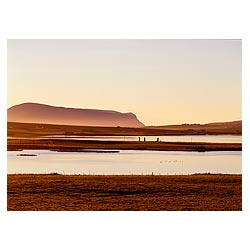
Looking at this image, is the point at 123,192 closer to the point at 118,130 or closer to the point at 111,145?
the point at 111,145

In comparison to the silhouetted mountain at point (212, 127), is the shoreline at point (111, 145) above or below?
below

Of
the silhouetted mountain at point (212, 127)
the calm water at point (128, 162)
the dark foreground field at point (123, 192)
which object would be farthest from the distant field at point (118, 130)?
the dark foreground field at point (123, 192)

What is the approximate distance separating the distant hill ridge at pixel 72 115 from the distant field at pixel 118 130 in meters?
0.06

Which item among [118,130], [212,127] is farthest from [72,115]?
[212,127]

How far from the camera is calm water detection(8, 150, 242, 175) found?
5.36 meters

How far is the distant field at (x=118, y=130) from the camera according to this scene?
5344 millimetres

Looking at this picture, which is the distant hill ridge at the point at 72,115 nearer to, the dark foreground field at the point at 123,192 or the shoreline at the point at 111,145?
the shoreline at the point at 111,145

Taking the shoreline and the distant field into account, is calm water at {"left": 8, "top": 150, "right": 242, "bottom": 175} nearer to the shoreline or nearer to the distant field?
the shoreline

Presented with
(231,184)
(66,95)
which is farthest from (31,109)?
(231,184)
